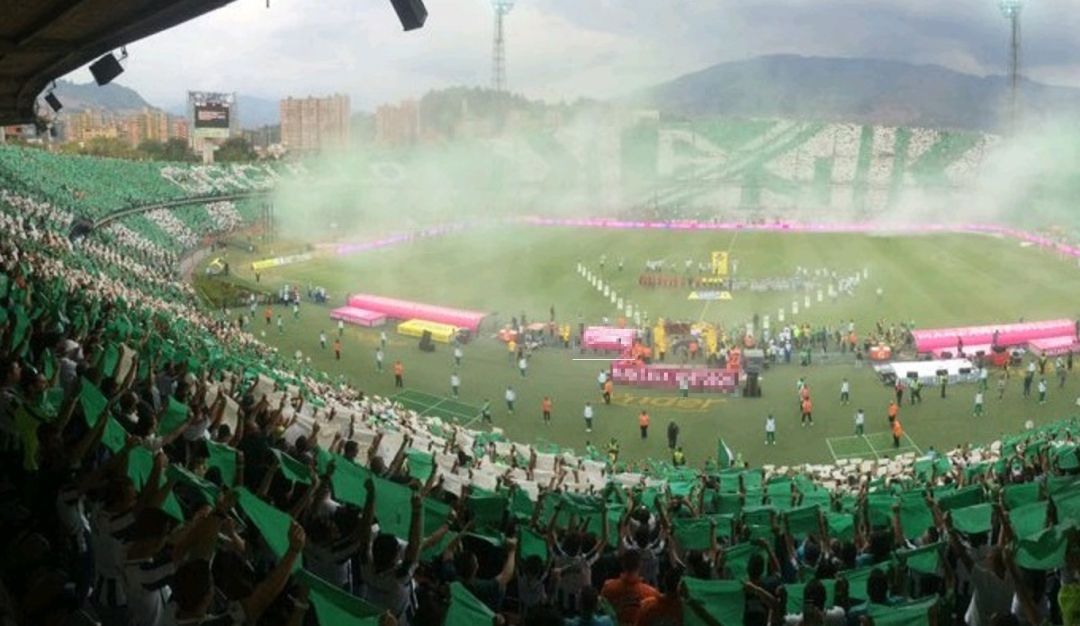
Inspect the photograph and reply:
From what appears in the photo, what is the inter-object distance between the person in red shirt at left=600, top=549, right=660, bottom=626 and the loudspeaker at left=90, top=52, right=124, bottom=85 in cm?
1216

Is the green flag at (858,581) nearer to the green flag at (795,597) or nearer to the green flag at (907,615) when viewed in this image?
the green flag at (795,597)

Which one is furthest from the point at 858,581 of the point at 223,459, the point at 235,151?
the point at 235,151

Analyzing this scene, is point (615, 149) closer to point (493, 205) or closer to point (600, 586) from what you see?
point (493, 205)

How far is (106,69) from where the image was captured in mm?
15992

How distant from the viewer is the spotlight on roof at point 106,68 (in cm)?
1569

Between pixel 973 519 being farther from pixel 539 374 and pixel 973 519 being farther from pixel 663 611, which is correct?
pixel 539 374

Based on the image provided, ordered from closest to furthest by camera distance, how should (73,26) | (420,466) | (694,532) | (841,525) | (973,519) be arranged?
(973,519)
(694,532)
(841,525)
(73,26)
(420,466)

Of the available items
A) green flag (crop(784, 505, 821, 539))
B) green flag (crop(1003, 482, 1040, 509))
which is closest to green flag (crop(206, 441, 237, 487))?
green flag (crop(784, 505, 821, 539))

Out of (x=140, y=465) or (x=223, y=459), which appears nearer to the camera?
(x=140, y=465)

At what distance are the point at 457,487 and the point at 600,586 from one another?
542 cm

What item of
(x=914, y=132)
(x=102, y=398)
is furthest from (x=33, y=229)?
(x=914, y=132)

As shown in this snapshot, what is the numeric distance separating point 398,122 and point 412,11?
111619 mm

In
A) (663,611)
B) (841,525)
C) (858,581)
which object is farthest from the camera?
(841,525)

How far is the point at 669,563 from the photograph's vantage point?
8.10 meters
